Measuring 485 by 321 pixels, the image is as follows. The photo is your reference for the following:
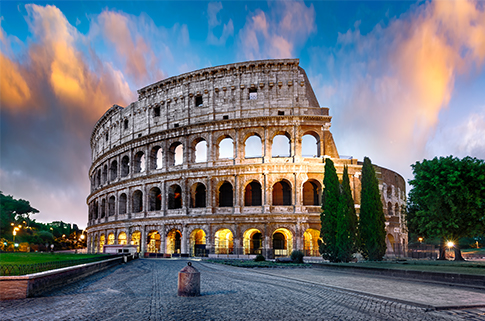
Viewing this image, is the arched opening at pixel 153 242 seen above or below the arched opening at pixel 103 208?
below

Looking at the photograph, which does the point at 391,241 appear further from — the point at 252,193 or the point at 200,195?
the point at 200,195

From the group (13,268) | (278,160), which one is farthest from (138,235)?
(13,268)

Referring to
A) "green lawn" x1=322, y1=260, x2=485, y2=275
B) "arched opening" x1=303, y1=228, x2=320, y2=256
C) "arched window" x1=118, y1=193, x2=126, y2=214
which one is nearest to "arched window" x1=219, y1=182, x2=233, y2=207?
"arched opening" x1=303, y1=228, x2=320, y2=256

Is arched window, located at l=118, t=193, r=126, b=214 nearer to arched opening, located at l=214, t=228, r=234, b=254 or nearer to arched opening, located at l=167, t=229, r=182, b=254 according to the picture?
arched opening, located at l=167, t=229, r=182, b=254

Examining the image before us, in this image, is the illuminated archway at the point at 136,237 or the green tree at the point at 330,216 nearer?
the green tree at the point at 330,216

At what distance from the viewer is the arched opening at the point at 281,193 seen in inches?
1478

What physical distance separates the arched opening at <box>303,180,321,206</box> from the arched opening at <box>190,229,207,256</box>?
11.2 metres

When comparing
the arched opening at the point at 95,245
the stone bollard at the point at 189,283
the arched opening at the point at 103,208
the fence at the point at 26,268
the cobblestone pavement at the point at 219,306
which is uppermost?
the arched opening at the point at 103,208

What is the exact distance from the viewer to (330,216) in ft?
89.4

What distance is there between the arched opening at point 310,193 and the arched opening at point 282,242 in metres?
3.63

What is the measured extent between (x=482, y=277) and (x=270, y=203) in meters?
24.0

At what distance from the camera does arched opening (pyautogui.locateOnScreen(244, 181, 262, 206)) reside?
38281mm

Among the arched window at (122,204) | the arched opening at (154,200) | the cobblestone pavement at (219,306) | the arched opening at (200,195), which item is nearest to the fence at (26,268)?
the cobblestone pavement at (219,306)

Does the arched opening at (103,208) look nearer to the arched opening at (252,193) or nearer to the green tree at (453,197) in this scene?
the arched opening at (252,193)
